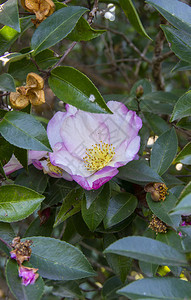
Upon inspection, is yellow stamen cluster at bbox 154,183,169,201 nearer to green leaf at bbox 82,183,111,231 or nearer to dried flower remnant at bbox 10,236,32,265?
green leaf at bbox 82,183,111,231

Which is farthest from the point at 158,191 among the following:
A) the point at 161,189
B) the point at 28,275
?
the point at 28,275

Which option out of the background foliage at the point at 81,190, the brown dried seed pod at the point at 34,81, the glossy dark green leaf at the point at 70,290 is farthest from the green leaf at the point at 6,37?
the glossy dark green leaf at the point at 70,290

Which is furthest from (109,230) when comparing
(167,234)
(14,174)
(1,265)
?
(1,265)

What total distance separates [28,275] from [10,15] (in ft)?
1.78

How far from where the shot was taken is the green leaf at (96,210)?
3.18 ft

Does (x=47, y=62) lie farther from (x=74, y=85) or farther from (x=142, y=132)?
(x=142, y=132)

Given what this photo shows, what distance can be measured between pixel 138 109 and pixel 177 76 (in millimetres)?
1144

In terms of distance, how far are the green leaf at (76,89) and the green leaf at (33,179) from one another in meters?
0.26

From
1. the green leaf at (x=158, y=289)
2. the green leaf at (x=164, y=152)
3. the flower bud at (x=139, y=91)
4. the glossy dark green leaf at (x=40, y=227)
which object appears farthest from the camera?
the flower bud at (x=139, y=91)

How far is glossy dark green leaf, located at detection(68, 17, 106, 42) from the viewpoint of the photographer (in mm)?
1001

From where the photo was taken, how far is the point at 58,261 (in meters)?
0.85

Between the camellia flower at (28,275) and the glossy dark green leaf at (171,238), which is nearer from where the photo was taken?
the camellia flower at (28,275)

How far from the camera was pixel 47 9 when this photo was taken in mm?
1006

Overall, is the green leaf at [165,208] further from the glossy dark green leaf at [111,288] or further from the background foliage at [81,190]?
the glossy dark green leaf at [111,288]
